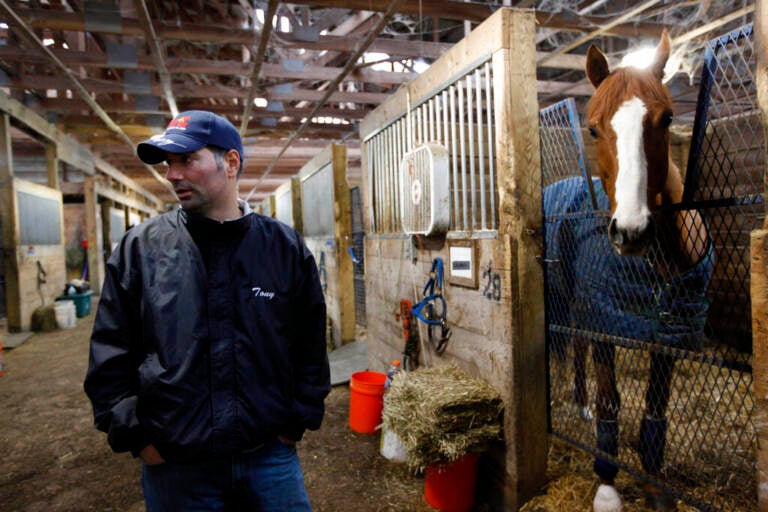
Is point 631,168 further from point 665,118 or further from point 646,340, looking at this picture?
point 646,340

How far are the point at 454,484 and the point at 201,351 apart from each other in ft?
5.72

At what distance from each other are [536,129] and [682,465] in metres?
1.92

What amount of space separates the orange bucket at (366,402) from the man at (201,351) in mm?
2098

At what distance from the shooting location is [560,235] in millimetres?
2684

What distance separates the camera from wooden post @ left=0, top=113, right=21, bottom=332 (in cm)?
757

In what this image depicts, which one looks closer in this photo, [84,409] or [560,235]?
[560,235]

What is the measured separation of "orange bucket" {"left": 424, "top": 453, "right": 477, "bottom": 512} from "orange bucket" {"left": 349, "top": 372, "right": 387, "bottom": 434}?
44.0 inches

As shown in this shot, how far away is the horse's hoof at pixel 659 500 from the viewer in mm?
2316

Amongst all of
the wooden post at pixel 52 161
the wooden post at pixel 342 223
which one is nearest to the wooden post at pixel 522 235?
the wooden post at pixel 342 223

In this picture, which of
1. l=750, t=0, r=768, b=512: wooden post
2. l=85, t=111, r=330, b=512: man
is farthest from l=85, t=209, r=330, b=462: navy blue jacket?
l=750, t=0, r=768, b=512: wooden post

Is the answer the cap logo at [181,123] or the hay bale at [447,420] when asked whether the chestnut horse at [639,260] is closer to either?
the hay bale at [447,420]

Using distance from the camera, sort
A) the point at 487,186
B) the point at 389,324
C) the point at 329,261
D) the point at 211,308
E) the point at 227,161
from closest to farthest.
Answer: the point at 211,308 → the point at 227,161 → the point at 389,324 → the point at 487,186 → the point at 329,261

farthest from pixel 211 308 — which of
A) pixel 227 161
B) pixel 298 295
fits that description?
pixel 227 161

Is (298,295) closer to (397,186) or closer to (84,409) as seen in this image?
(397,186)
